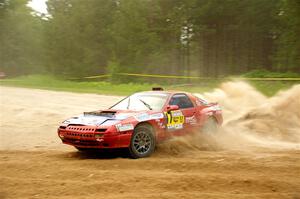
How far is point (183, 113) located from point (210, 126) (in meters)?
1.26

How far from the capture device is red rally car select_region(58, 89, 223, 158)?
390 inches

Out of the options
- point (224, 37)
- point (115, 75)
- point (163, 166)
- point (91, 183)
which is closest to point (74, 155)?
point (163, 166)

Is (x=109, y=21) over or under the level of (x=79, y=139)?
over

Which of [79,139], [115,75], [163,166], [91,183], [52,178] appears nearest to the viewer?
[91,183]

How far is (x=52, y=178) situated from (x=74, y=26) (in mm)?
39636

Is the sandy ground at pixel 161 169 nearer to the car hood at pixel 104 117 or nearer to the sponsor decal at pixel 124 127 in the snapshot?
the sponsor decal at pixel 124 127

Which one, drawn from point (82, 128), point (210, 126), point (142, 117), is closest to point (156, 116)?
point (142, 117)

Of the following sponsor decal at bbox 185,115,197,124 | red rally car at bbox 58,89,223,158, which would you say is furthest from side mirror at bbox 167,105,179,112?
sponsor decal at bbox 185,115,197,124

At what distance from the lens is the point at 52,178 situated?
25.8 feet

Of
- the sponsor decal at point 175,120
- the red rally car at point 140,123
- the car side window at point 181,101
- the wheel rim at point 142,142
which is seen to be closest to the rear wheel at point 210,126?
the red rally car at point 140,123

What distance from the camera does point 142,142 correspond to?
10312mm

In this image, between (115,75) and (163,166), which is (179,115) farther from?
(115,75)

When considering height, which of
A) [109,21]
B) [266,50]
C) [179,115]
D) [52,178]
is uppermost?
[109,21]

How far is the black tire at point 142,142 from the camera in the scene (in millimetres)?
10077
